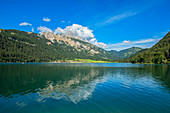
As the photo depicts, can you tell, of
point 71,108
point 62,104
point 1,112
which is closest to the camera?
point 1,112

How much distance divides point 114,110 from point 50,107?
1076 cm

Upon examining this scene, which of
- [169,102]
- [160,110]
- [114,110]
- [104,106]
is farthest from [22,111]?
[169,102]

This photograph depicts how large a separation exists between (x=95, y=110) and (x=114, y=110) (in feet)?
9.93

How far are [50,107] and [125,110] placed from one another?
1252 cm

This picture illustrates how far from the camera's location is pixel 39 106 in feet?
57.7

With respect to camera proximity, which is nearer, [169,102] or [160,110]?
[160,110]

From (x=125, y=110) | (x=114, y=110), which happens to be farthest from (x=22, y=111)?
(x=125, y=110)

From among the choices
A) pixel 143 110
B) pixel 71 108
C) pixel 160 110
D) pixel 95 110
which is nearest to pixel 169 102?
pixel 160 110

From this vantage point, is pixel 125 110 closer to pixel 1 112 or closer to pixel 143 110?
pixel 143 110

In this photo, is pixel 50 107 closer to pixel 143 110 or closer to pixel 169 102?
pixel 143 110

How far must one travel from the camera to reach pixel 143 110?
15984 millimetres

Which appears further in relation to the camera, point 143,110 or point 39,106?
point 39,106

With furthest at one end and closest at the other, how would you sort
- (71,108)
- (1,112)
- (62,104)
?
(62,104) → (71,108) → (1,112)

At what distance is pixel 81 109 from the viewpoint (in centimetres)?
1623
